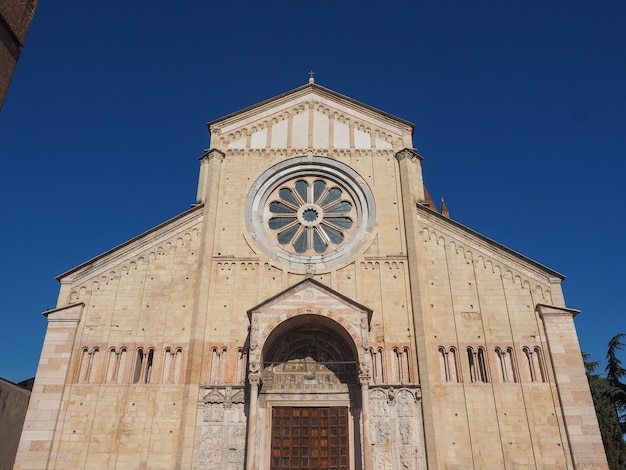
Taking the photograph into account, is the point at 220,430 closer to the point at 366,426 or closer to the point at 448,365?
the point at 366,426

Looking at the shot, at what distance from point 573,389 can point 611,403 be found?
14311mm

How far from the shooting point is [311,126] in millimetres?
20031

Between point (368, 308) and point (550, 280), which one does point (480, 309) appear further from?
point (368, 308)

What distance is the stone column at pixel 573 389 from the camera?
1362 cm

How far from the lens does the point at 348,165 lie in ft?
62.8

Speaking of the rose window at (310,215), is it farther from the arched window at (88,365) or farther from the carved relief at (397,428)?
the arched window at (88,365)

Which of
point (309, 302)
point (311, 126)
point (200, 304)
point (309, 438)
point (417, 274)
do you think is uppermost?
point (311, 126)

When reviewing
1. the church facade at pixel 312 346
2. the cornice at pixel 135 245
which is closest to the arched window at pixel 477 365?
the church facade at pixel 312 346

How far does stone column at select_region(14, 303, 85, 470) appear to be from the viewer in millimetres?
14117

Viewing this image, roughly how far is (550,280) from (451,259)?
311 cm

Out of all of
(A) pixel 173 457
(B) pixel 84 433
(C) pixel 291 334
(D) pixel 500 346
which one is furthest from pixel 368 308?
(B) pixel 84 433

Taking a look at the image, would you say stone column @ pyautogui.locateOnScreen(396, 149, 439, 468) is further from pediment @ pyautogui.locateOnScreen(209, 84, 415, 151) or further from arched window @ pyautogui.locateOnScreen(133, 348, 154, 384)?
arched window @ pyautogui.locateOnScreen(133, 348, 154, 384)

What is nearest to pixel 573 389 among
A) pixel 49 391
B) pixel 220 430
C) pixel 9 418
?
pixel 220 430

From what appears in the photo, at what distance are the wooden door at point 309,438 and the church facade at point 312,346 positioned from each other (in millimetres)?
41
